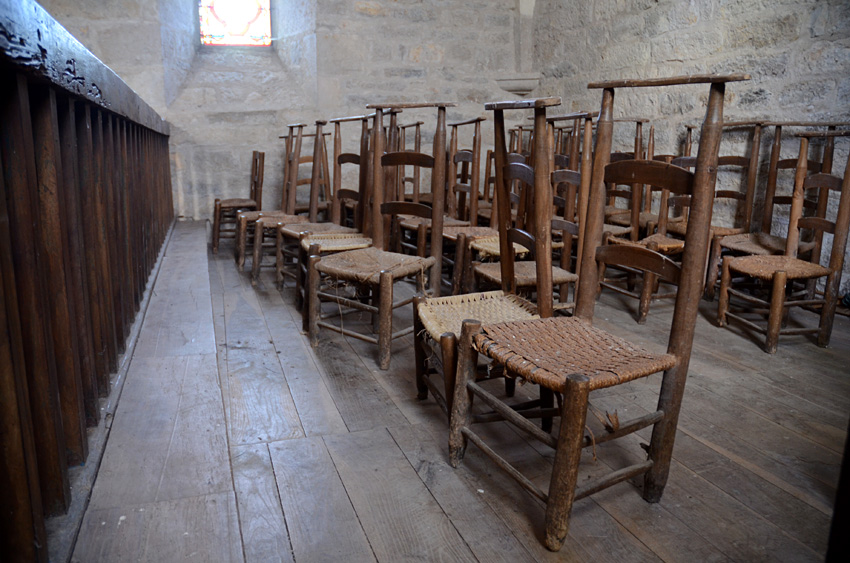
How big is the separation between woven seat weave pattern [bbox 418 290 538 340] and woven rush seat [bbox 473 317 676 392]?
172 millimetres

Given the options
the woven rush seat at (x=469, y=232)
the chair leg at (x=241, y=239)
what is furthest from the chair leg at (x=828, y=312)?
the chair leg at (x=241, y=239)

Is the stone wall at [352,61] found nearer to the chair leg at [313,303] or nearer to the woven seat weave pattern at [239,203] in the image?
the woven seat weave pattern at [239,203]

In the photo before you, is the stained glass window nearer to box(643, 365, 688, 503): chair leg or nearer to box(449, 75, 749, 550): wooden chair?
box(449, 75, 749, 550): wooden chair

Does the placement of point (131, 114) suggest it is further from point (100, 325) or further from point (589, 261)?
point (589, 261)

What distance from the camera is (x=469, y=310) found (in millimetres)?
1971

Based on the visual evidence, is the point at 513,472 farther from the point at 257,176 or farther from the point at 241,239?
the point at 257,176

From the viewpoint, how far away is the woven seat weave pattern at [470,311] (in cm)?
185

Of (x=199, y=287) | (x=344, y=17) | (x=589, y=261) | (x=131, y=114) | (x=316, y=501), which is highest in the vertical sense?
(x=344, y=17)

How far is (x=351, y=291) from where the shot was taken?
3.77m

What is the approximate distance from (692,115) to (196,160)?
4487 millimetres

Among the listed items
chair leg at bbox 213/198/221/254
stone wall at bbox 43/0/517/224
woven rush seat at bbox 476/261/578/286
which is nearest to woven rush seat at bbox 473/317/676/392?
woven rush seat at bbox 476/261/578/286

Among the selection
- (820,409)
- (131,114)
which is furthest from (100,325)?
(820,409)

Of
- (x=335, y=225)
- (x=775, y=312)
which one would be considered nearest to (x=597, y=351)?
(x=775, y=312)

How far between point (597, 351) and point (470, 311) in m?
0.53
